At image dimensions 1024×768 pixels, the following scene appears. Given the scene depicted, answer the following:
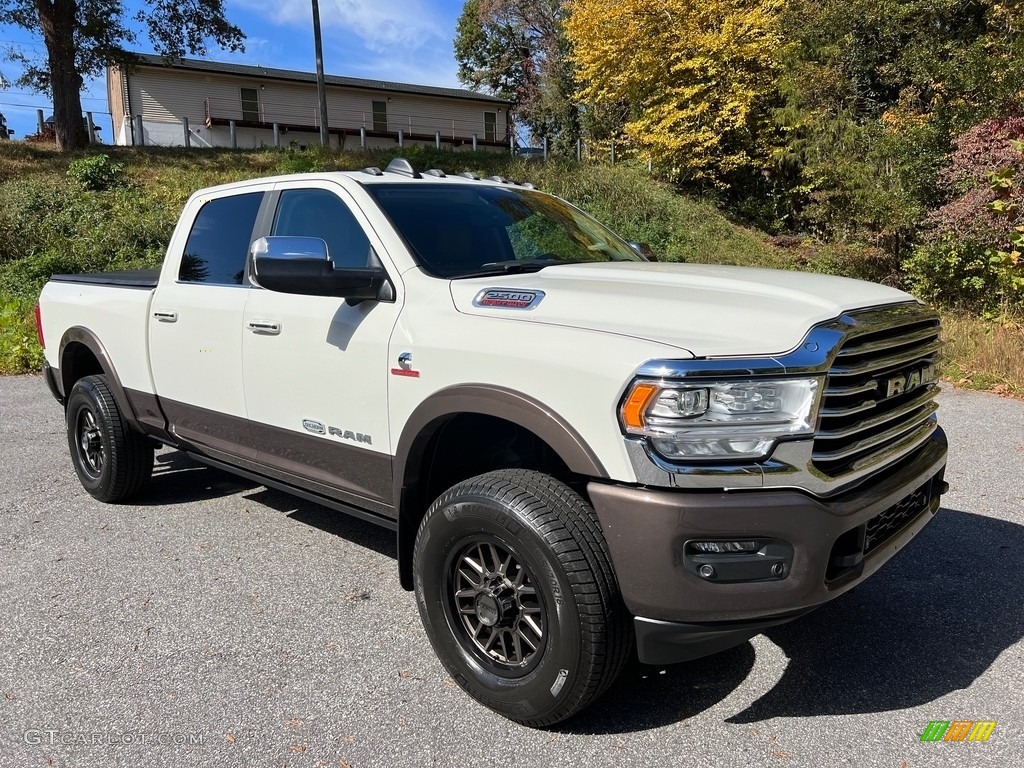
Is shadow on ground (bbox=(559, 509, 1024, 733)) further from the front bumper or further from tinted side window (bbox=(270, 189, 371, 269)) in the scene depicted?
tinted side window (bbox=(270, 189, 371, 269))

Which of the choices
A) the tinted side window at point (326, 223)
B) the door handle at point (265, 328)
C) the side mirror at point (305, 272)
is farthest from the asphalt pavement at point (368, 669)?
the tinted side window at point (326, 223)

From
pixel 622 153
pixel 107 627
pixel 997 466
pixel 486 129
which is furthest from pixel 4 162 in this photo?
pixel 486 129

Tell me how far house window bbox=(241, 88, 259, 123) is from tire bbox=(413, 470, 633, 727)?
36.8 meters

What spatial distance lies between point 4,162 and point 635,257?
70.4ft

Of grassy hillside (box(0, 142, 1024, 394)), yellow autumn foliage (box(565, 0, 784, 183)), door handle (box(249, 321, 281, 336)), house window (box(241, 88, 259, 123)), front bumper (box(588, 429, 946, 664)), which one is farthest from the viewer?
house window (box(241, 88, 259, 123))

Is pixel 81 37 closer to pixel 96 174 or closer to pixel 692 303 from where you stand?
pixel 96 174

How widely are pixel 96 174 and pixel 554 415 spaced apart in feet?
66.2

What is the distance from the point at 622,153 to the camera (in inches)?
1085

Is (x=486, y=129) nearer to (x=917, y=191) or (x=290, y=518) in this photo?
(x=917, y=191)

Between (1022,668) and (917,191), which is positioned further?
(917,191)

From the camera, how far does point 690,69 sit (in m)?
21.7

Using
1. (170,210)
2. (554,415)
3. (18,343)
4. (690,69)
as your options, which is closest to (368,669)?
(554,415)

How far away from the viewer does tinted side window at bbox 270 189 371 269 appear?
343 cm

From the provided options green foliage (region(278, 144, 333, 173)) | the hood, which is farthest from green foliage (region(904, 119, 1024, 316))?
green foliage (region(278, 144, 333, 173))
